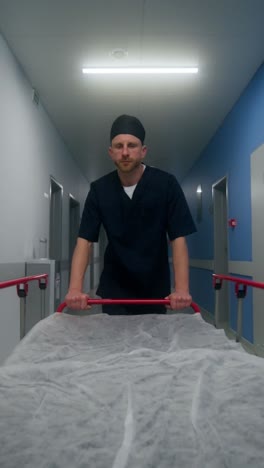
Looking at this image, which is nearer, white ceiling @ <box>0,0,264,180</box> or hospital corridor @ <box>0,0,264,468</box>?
hospital corridor @ <box>0,0,264,468</box>

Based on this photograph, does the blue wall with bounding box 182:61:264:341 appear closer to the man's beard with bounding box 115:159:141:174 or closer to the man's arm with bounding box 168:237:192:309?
the man's arm with bounding box 168:237:192:309

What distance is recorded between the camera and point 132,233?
6.59ft

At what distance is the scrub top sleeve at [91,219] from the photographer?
2100mm

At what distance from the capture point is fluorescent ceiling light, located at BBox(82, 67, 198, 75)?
431 cm

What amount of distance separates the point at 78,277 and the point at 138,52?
2775 millimetres

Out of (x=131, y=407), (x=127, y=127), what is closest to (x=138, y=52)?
(x=127, y=127)

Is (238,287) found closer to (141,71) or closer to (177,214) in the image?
(177,214)

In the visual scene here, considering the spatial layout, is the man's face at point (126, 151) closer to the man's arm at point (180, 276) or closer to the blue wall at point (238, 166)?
the man's arm at point (180, 276)

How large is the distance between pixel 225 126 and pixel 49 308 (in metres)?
3.32

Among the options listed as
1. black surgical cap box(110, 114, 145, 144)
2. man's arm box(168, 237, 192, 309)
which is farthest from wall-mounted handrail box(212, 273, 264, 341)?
black surgical cap box(110, 114, 145, 144)

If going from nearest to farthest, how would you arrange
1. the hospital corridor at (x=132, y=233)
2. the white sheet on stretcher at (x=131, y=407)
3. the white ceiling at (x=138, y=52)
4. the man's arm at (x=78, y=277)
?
the white sheet on stretcher at (x=131, y=407) < the hospital corridor at (x=132, y=233) < the man's arm at (x=78, y=277) < the white ceiling at (x=138, y=52)

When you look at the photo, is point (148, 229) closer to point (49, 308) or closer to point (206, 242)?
point (49, 308)

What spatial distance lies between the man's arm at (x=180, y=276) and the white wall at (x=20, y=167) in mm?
2030

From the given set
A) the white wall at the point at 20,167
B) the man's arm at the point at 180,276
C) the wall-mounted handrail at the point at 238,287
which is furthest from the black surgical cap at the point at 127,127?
the white wall at the point at 20,167
